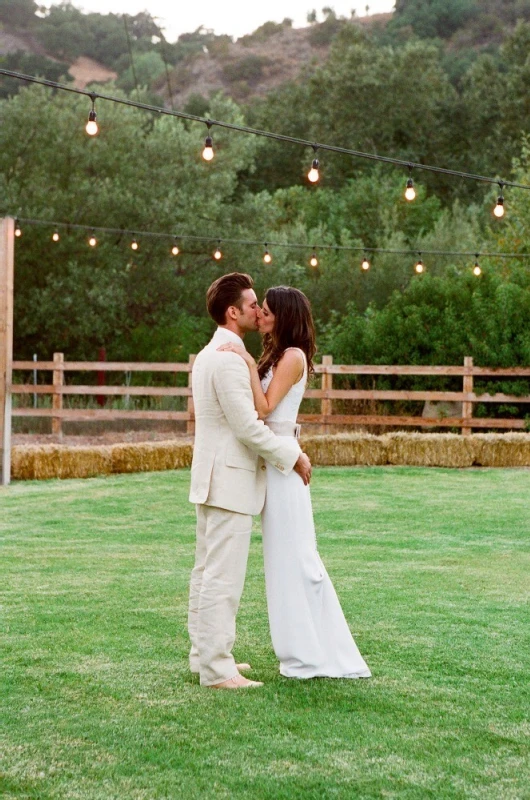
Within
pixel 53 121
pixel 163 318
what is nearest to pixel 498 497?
pixel 163 318

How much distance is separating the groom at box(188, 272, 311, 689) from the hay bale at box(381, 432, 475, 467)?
9.73 meters

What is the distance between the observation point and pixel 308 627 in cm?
403

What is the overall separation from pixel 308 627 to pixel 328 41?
83.0m

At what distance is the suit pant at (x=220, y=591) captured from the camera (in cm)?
395

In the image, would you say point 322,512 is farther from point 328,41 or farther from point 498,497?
point 328,41

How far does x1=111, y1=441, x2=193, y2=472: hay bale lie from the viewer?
489 inches

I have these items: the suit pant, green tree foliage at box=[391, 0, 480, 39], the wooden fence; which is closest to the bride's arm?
the suit pant

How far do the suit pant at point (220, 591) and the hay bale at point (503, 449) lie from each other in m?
10.0

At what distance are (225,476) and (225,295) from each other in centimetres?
69

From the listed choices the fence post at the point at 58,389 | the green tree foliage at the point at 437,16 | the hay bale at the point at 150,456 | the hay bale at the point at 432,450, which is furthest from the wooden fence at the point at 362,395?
the green tree foliage at the point at 437,16

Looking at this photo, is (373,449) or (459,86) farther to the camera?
(459,86)

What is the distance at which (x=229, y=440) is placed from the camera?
4.00m

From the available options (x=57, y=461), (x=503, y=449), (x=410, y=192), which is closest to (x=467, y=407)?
(x=503, y=449)

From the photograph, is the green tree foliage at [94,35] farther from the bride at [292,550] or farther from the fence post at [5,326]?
the bride at [292,550]
